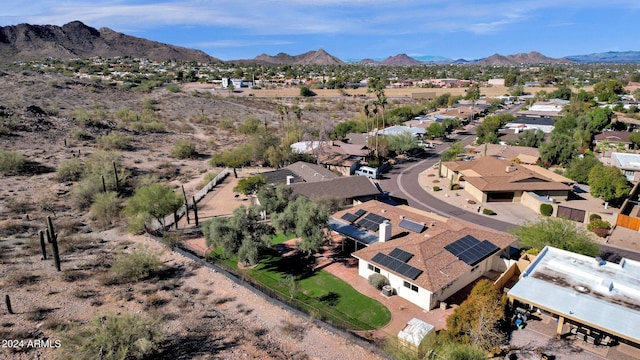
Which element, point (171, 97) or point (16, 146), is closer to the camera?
point (16, 146)

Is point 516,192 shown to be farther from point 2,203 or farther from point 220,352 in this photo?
point 2,203

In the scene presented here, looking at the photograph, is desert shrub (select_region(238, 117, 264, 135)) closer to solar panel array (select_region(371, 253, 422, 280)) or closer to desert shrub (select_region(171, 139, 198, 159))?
desert shrub (select_region(171, 139, 198, 159))

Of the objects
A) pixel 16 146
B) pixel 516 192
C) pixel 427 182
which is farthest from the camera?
pixel 16 146

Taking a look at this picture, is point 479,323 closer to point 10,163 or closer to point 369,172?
point 369,172

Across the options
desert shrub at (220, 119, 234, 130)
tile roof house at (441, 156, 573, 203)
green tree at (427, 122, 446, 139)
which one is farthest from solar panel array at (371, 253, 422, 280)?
desert shrub at (220, 119, 234, 130)

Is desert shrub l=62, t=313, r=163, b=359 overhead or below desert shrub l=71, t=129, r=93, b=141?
below

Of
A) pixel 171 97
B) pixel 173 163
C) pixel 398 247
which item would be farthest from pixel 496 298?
pixel 171 97

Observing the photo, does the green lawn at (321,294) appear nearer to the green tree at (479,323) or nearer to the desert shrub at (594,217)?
the green tree at (479,323)
